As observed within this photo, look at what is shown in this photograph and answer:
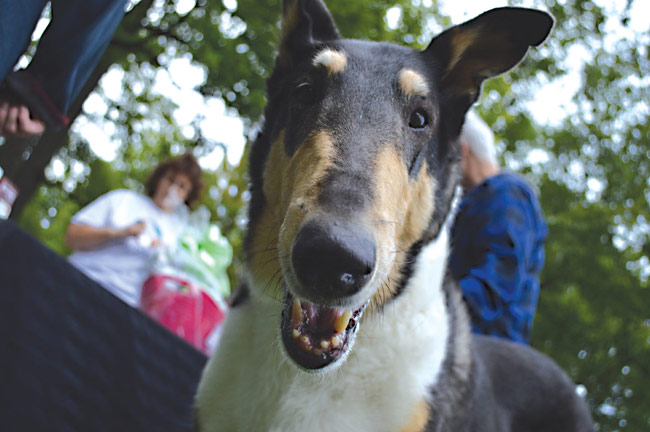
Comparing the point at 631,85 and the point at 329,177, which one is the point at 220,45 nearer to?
the point at 329,177

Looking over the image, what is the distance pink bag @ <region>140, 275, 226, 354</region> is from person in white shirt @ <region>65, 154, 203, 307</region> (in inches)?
8.8

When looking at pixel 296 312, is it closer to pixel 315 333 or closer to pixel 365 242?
pixel 315 333

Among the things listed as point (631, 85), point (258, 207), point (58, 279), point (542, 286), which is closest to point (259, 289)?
point (258, 207)

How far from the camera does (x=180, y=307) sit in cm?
447

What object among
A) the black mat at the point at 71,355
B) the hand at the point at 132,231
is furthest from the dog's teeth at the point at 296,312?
the hand at the point at 132,231

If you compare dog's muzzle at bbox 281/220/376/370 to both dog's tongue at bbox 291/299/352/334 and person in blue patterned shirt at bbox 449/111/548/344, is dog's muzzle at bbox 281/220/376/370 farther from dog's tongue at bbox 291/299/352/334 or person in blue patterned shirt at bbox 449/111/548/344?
person in blue patterned shirt at bbox 449/111/548/344

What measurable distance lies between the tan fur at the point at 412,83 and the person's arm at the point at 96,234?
298 centimetres

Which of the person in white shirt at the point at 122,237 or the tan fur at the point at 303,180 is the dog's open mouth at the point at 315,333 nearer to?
the tan fur at the point at 303,180

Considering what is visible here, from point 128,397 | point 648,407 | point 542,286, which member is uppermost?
point 128,397

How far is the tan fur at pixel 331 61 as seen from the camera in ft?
7.97

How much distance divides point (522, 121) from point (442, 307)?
13.5m

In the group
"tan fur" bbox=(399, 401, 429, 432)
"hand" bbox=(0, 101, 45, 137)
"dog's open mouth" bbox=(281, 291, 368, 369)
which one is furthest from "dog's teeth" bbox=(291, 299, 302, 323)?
"hand" bbox=(0, 101, 45, 137)

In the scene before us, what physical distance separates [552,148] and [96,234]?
15.3m

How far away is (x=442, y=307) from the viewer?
2605mm
